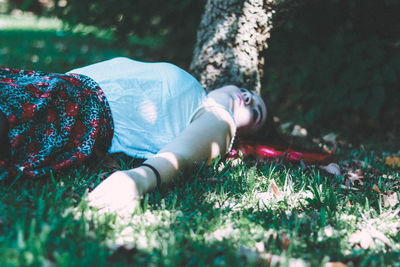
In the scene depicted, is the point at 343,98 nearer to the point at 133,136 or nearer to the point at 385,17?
the point at 385,17

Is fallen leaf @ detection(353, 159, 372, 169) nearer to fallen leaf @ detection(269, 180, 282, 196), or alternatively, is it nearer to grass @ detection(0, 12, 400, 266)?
grass @ detection(0, 12, 400, 266)

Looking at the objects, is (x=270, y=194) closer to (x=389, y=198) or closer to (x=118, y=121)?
(x=389, y=198)

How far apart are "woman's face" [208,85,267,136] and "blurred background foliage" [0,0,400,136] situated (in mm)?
1576

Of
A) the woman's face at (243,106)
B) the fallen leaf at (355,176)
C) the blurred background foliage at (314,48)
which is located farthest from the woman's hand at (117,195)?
the blurred background foliage at (314,48)

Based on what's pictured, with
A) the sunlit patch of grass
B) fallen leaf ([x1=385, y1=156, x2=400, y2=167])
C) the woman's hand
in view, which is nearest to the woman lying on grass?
the woman's hand

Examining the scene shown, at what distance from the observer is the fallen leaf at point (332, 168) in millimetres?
2642

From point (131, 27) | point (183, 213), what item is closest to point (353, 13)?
point (131, 27)

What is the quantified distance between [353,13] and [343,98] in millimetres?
1011

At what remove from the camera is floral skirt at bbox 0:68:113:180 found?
1.88 m

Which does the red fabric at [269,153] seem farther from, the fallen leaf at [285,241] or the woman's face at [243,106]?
the fallen leaf at [285,241]

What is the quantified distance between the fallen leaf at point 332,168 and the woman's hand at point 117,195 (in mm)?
1479

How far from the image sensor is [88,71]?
2475mm

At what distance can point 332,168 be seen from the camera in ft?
8.93

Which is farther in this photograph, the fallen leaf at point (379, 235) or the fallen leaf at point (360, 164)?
the fallen leaf at point (360, 164)
